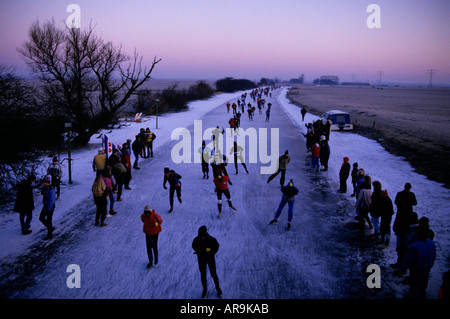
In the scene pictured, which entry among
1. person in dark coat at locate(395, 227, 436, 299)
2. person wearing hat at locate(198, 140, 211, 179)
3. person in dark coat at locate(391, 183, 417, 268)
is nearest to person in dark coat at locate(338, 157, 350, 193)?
person in dark coat at locate(391, 183, 417, 268)

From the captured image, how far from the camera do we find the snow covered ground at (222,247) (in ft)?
18.6

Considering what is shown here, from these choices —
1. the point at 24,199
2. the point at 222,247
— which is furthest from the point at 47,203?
the point at 222,247

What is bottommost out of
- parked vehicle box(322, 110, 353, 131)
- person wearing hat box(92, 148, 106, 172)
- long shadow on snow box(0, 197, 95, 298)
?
long shadow on snow box(0, 197, 95, 298)

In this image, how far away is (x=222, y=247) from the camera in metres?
7.20

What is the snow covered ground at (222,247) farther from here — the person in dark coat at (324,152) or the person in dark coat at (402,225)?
the person in dark coat at (324,152)

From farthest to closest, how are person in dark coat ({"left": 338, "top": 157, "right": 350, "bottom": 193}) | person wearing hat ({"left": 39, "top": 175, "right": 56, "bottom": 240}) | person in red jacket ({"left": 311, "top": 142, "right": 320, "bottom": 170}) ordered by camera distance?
person in red jacket ({"left": 311, "top": 142, "right": 320, "bottom": 170}) < person in dark coat ({"left": 338, "top": 157, "right": 350, "bottom": 193}) < person wearing hat ({"left": 39, "top": 175, "right": 56, "bottom": 240})

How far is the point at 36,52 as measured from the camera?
55.0 feet

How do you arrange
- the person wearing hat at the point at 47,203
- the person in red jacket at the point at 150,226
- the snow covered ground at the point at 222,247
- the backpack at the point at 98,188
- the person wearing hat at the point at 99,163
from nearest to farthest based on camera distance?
1. the snow covered ground at the point at 222,247
2. the person in red jacket at the point at 150,226
3. the person wearing hat at the point at 47,203
4. the backpack at the point at 98,188
5. the person wearing hat at the point at 99,163

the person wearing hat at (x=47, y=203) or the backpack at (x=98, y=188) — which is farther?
the backpack at (x=98, y=188)

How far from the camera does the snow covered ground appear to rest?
5.68 meters

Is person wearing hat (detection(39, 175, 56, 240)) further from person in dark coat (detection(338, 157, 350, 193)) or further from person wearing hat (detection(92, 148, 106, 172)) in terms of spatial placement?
person in dark coat (detection(338, 157, 350, 193))

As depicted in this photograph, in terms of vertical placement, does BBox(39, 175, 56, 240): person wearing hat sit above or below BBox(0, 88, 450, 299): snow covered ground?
above

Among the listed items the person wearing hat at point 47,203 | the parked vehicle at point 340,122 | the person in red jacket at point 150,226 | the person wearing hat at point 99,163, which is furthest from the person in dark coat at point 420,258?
the parked vehicle at point 340,122
